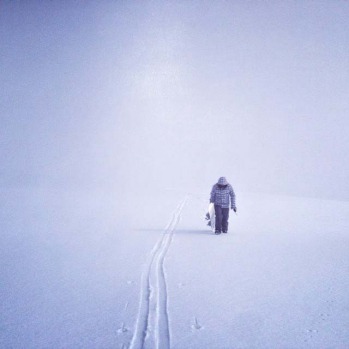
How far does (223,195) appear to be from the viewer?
412 inches

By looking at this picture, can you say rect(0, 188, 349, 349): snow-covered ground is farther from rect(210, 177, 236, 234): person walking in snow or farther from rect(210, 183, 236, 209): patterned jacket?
rect(210, 183, 236, 209): patterned jacket

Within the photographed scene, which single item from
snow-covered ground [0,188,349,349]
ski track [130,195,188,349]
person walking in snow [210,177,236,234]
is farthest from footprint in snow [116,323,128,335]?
person walking in snow [210,177,236,234]

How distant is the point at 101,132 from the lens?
450ft

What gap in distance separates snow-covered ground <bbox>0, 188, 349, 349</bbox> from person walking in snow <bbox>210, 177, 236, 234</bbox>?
0.61 meters

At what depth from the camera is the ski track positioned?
376cm

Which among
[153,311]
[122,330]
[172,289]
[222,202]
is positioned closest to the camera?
[122,330]

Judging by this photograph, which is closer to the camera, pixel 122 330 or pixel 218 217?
pixel 122 330

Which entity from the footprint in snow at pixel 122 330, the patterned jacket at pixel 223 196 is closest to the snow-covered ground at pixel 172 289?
the footprint in snow at pixel 122 330

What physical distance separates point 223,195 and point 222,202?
236mm

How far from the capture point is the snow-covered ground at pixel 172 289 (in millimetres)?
3910

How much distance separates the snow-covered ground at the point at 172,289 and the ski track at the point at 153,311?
0.6 inches

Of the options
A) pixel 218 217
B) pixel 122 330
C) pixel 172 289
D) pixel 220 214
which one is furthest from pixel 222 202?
pixel 122 330

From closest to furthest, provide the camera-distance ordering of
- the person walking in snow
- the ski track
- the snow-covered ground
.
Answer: the ski track < the snow-covered ground < the person walking in snow

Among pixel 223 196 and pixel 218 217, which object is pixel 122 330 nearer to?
pixel 218 217
